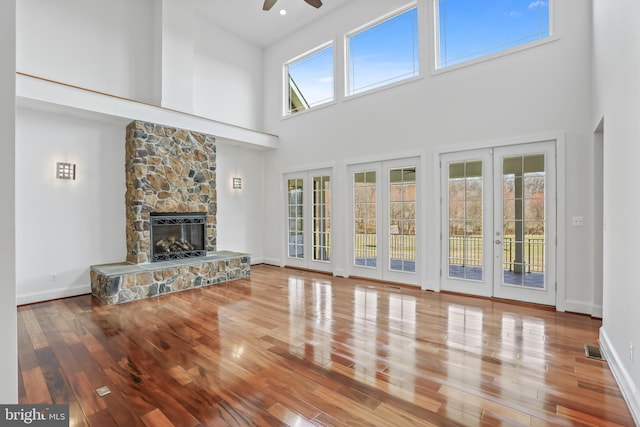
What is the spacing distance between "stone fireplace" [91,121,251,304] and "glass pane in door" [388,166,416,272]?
2.90 metres

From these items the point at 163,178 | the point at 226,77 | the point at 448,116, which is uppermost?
the point at 226,77

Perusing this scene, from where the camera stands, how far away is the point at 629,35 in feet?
7.34

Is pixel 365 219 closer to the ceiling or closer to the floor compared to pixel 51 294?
closer to the ceiling

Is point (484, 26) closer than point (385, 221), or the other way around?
point (484, 26)

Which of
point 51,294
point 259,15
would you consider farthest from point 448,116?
point 51,294

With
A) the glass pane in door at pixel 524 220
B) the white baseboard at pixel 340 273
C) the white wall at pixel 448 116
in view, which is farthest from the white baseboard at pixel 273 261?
the glass pane in door at pixel 524 220

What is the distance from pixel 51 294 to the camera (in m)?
4.68

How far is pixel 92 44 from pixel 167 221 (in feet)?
10.4

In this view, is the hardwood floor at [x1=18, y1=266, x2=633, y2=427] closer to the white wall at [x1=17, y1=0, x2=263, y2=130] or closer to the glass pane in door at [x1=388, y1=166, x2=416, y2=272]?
the glass pane in door at [x1=388, y1=166, x2=416, y2=272]

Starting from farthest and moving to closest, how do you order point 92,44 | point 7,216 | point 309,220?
point 309,220, point 92,44, point 7,216

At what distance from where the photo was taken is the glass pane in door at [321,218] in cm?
662

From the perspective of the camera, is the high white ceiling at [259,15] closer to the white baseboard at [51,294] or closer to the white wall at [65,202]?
the white wall at [65,202]

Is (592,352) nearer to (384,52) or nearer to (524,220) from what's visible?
(524,220)

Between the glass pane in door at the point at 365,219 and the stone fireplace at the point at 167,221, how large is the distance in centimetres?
225
